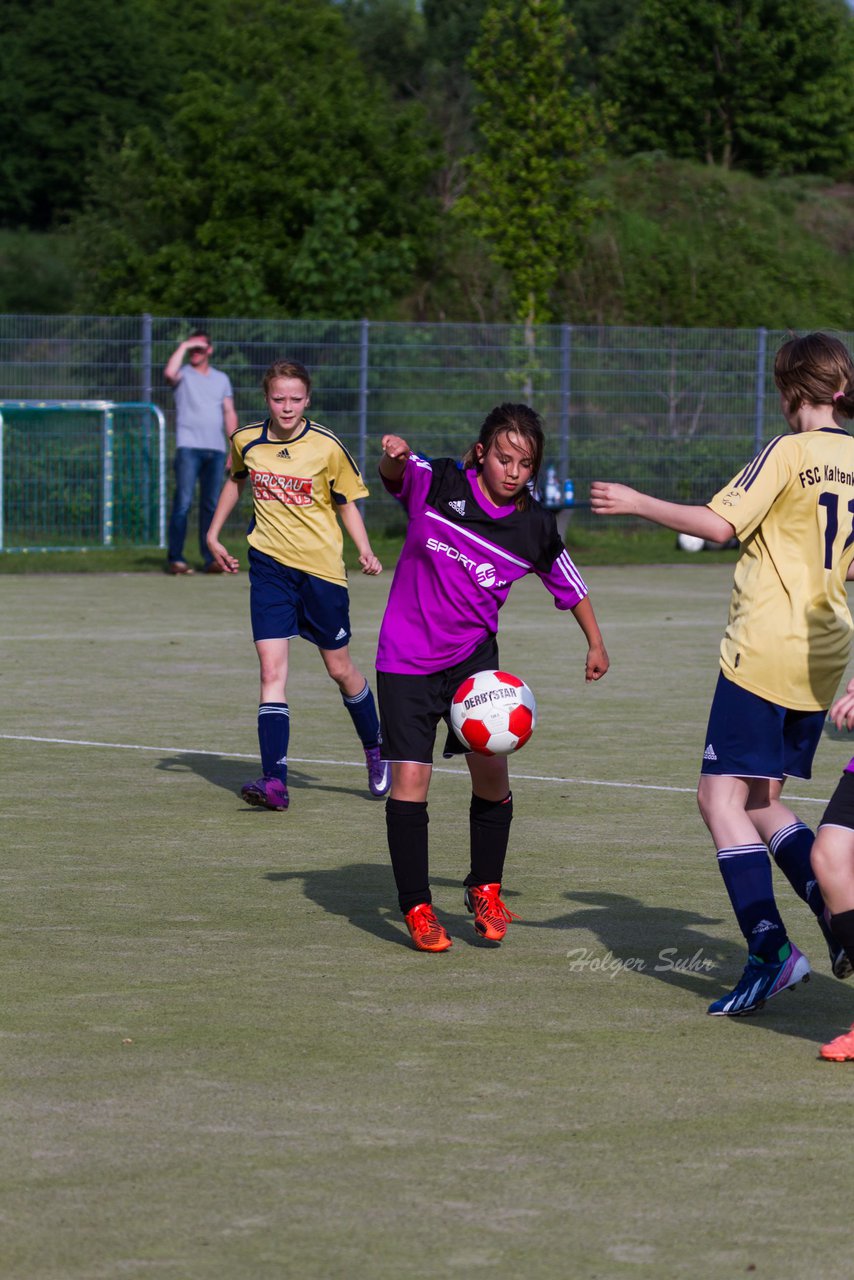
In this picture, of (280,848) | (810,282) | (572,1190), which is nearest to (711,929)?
(280,848)

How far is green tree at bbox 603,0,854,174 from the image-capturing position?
173 ft

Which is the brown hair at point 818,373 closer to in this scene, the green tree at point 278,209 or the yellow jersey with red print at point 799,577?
the yellow jersey with red print at point 799,577

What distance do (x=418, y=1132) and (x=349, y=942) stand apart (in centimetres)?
195

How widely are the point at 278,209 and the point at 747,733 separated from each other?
30.3 meters

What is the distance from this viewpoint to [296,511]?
939 cm

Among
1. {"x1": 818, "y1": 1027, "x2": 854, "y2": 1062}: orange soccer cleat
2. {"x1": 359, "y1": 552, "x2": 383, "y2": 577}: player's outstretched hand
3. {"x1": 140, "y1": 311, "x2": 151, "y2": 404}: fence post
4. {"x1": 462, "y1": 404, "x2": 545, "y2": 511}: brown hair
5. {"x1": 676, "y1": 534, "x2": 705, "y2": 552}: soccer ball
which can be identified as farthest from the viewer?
{"x1": 676, "y1": 534, "x2": 705, "y2": 552}: soccer ball

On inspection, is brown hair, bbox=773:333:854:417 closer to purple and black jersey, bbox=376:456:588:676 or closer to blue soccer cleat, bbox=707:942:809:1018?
purple and black jersey, bbox=376:456:588:676

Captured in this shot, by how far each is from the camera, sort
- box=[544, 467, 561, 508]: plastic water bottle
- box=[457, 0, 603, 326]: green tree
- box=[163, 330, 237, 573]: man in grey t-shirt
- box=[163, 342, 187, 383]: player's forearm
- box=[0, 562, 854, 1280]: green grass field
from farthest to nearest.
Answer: box=[457, 0, 603, 326]: green tree
box=[544, 467, 561, 508]: plastic water bottle
box=[163, 330, 237, 573]: man in grey t-shirt
box=[163, 342, 187, 383]: player's forearm
box=[0, 562, 854, 1280]: green grass field

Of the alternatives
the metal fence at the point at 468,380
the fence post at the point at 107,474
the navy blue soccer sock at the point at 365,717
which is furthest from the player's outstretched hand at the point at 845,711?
the fence post at the point at 107,474

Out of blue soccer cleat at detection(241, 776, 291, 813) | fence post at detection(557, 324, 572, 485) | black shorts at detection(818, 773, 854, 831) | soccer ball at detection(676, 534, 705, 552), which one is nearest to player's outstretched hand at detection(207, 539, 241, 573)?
blue soccer cleat at detection(241, 776, 291, 813)

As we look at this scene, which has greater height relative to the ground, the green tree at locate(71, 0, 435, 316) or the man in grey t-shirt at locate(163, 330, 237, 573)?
the green tree at locate(71, 0, 435, 316)

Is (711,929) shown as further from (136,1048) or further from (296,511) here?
(296,511)

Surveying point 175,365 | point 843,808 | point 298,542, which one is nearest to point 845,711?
point 843,808

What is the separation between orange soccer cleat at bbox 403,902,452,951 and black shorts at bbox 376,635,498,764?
47 cm
